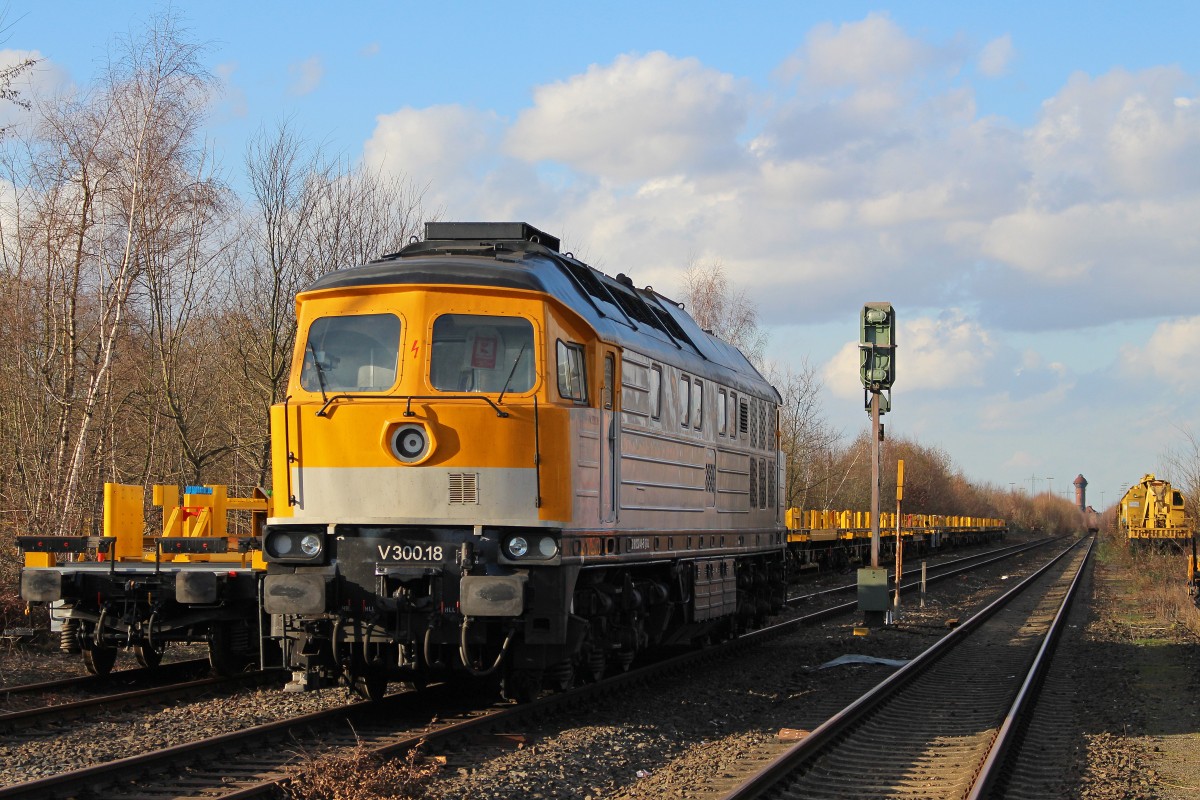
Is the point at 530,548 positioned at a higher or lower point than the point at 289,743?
higher

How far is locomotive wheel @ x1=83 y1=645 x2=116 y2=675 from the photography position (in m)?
12.2

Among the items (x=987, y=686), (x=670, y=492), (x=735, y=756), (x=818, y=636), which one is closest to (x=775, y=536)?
(x=818, y=636)

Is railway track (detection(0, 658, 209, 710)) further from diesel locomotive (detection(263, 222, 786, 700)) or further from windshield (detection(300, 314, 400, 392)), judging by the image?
windshield (detection(300, 314, 400, 392))

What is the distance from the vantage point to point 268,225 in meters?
26.4

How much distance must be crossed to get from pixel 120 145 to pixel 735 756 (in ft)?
48.1

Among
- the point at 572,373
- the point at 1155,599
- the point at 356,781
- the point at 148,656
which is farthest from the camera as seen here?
the point at 1155,599

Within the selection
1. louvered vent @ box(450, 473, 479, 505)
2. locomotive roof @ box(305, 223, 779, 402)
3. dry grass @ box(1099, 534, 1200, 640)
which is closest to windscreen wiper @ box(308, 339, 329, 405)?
locomotive roof @ box(305, 223, 779, 402)

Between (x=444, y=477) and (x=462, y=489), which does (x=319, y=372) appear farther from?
(x=462, y=489)

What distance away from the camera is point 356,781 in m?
7.37

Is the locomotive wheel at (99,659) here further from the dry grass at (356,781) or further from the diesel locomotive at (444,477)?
the dry grass at (356,781)

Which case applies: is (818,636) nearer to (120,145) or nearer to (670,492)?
(670,492)

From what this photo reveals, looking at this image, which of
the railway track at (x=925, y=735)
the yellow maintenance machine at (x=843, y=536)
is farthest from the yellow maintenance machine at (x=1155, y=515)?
the railway track at (x=925, y=735)

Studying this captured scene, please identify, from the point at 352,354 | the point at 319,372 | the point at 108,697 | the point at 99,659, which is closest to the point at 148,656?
the point at 99,659

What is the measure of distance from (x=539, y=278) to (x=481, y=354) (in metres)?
0.76
